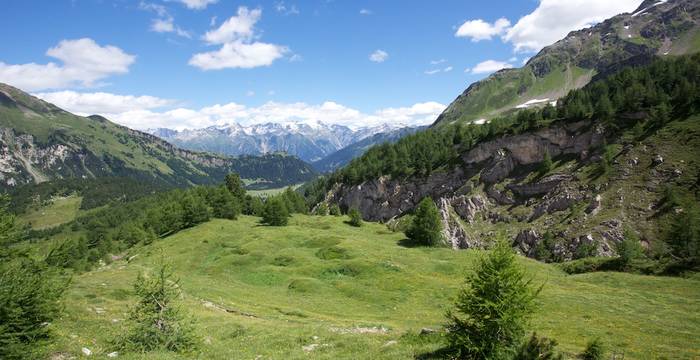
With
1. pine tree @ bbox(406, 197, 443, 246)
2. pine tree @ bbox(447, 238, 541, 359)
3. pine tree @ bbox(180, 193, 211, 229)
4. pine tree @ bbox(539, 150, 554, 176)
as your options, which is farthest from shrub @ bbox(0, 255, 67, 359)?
pine tree @ bbox(539, 150, 554, 176)

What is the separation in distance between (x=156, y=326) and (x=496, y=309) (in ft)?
58.4

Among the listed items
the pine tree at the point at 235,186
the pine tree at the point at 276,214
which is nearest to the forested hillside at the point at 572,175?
the pine tree at the point at 276,214

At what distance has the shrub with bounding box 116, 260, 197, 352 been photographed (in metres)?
21.2

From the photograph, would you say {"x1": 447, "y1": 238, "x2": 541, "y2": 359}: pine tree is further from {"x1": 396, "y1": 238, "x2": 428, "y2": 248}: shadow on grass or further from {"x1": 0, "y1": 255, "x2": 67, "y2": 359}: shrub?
{"x1": 396, "y1": 238, "x2": 428, "y2": 248}: shadow on grass

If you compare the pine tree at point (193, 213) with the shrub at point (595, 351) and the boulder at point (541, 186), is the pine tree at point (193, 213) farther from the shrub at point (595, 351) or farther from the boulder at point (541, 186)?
the boulder at point (541, 186)

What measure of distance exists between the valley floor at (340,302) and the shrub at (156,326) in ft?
3.42

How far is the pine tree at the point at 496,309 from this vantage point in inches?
677

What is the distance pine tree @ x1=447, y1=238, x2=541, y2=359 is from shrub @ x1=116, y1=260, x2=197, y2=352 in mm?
14549

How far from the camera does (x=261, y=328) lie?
95.7 feet

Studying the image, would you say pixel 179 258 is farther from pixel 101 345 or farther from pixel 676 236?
pixel 676 236

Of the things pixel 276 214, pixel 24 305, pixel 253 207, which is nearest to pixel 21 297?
pixel 24 305

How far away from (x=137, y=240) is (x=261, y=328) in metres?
87.4

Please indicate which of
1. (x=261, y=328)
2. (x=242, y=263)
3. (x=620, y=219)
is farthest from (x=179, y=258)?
(x=620, y=219)

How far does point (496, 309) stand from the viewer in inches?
678
